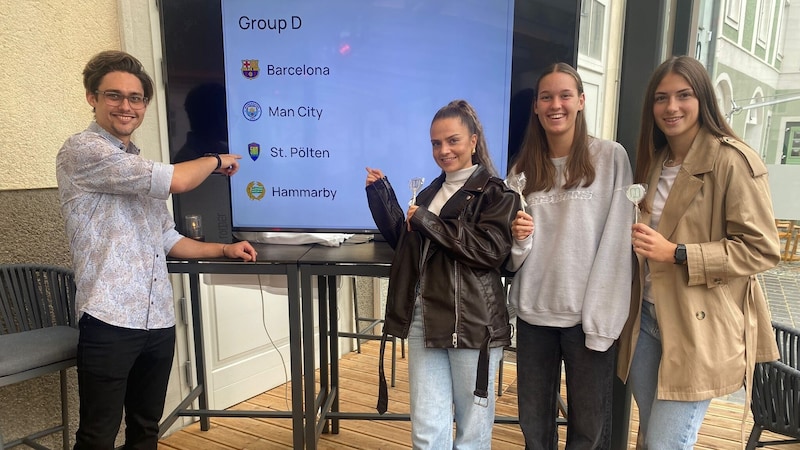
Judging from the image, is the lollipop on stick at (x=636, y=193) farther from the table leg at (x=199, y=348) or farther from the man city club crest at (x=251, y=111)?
the table leg at (x=199, y=348)

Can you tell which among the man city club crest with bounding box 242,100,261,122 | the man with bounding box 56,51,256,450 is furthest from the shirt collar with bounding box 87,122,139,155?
the man city club crest with bounding box 242,100,261,122

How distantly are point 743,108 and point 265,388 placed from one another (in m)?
2.92

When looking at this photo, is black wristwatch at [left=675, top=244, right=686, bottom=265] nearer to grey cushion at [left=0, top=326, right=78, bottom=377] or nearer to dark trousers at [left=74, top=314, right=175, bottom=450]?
dark trousers at [left=74, top=314, right=175, bottom=450]

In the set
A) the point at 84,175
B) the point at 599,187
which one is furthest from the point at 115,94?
the point at 599,187

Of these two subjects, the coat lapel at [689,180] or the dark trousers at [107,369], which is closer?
the coat lapel at [689,180]

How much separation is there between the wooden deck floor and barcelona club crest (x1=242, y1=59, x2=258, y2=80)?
1.74m

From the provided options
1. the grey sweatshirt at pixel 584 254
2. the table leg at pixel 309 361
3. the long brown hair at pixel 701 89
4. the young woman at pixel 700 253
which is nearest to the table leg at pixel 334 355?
the table leg at pixel 309 361

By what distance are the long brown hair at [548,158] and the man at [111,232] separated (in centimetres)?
107

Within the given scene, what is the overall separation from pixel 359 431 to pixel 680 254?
6.01ft

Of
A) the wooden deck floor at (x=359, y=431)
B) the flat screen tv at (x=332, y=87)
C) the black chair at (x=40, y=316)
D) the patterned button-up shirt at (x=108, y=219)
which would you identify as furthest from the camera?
the wooden deck floor at (x=359, y=431)

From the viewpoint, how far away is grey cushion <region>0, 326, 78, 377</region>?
1494 mm

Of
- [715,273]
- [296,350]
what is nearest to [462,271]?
[715,273]

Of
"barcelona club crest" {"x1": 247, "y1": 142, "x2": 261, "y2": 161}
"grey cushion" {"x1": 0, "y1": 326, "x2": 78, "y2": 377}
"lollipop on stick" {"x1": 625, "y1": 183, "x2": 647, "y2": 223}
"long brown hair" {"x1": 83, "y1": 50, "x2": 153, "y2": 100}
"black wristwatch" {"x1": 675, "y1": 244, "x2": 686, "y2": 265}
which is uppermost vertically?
"long brown hair" {"x1": 83, "y1": 50, "x2": 153, "y2": 100}

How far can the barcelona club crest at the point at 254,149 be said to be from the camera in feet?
6.59
